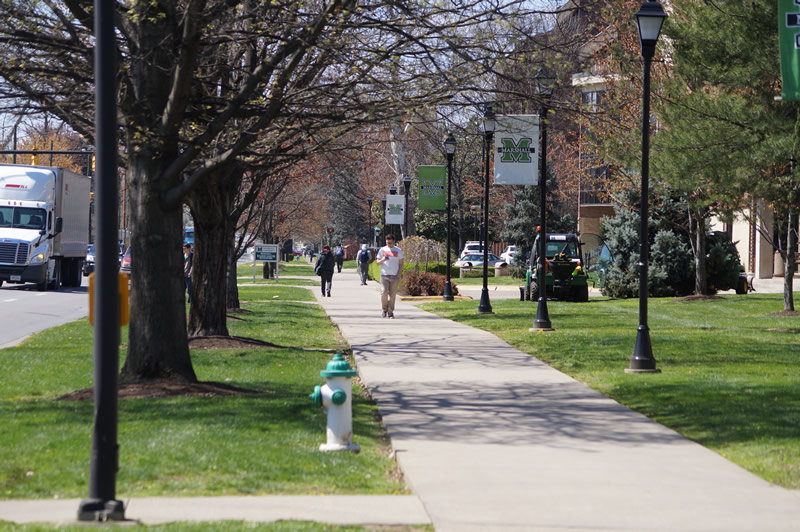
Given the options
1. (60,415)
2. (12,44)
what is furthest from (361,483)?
(12,44)

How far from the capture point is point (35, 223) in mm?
38094

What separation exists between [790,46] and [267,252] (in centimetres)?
3698

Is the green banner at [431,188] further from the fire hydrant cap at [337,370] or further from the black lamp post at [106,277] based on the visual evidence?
the black lamp post at [106,277]

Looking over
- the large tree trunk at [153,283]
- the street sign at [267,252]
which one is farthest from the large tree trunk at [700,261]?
the large tree trunk at [153,283]

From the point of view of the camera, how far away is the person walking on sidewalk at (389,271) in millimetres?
24719

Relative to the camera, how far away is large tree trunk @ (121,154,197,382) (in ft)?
37.9

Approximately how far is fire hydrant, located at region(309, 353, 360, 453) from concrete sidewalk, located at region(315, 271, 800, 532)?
0.51m

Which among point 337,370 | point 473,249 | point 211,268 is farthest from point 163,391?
point 473,249

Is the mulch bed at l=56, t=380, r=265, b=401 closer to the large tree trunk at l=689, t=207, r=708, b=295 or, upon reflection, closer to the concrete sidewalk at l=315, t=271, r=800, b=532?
the concrete sidewalk at l=315, t=271, r=800, b=532

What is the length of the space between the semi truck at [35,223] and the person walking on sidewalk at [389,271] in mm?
16995

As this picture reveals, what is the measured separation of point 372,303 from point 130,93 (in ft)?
71.0

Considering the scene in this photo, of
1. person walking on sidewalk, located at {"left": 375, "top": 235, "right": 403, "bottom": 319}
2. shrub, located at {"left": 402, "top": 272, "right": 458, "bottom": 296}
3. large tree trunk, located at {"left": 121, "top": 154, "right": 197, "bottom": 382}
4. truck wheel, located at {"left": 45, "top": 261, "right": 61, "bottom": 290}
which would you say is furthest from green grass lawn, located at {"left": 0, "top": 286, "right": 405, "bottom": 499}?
truck wheel, located at {"left": 45, "top": 261, "right": 61, "bottom": 290}

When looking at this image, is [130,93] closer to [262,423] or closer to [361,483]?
[262,423]

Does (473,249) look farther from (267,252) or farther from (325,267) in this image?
(325,267)
